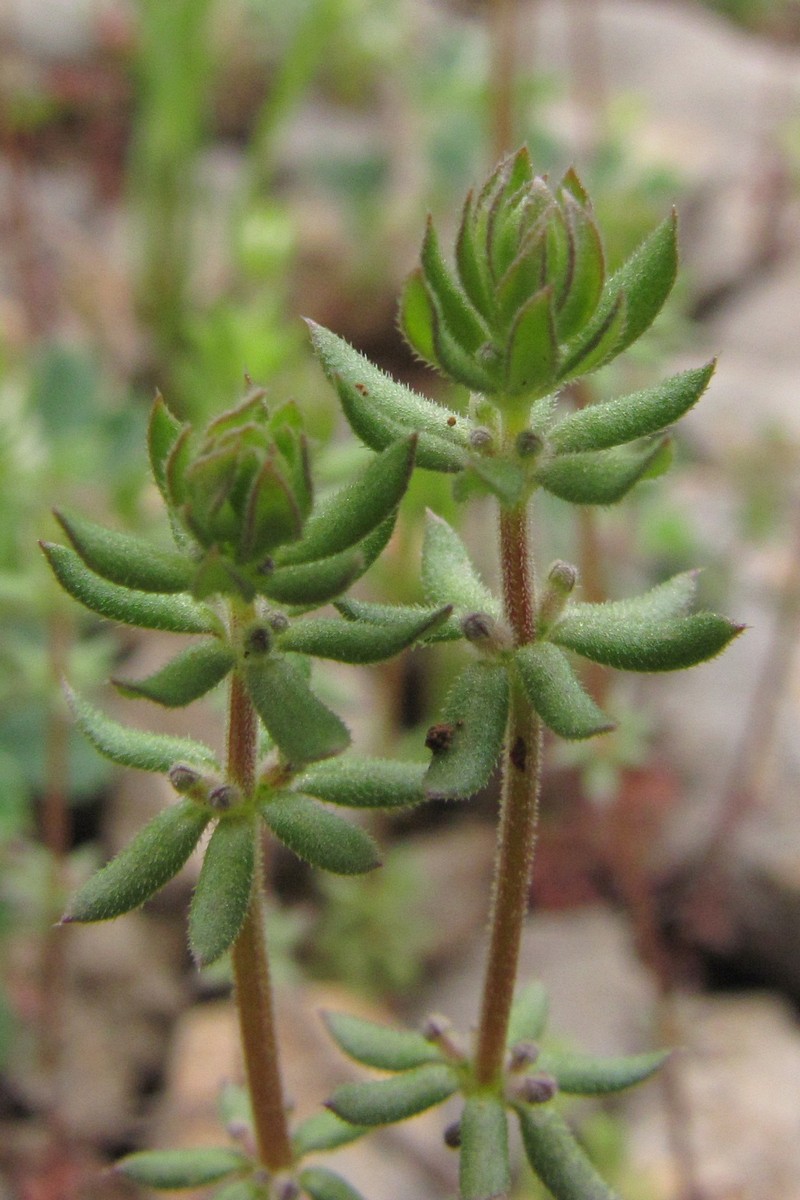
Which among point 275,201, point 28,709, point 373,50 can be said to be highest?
point 373,50

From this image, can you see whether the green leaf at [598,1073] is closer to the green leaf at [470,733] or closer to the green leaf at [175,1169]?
the green leaf at [175,1169]

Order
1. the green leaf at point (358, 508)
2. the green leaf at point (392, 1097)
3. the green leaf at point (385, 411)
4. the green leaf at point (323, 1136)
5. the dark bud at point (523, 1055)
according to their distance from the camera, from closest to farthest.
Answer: the green leaf at point (358, 508)
the green leaf at point (385, 411)
the green leaf at point (392, 1097)
the dark bud at point (523, 1055)
the green leaf at point (323, 1136)

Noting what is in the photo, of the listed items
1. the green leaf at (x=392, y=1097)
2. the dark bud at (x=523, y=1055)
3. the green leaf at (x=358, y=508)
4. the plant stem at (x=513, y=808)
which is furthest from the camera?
the dark bud at (x=523, y=1055)

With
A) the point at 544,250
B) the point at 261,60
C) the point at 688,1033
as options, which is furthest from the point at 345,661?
the point at 261,60

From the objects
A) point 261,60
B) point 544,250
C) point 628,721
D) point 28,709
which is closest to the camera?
point 544,250

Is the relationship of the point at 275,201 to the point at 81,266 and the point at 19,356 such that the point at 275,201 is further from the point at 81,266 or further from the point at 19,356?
the point at 19,356

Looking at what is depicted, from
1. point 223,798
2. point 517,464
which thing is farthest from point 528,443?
point 223,798

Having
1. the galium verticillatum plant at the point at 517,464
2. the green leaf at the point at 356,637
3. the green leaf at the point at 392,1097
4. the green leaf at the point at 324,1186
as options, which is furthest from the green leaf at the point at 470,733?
the green leaf at the point at 324,1186

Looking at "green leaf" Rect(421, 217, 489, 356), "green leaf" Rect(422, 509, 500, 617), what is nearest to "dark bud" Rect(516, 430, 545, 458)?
"green leaf" Rect(421, 217, 489, 356)
